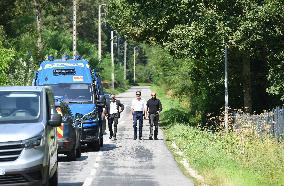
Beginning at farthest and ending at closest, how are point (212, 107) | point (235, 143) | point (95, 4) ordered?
1. point (95, 4)
2. point (212, 107)
3. point (235, 143)

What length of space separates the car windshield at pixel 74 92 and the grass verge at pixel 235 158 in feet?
11.0

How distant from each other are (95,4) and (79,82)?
4277 inches

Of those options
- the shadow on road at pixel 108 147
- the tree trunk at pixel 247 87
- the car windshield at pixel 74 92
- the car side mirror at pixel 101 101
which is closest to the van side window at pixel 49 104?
the car side mirror at pixel 101 101

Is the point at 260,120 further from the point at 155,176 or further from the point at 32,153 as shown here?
A: the point at 32,153

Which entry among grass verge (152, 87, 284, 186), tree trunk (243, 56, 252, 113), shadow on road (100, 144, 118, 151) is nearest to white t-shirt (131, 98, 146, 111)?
grass verge (152, 87, 284, 186)

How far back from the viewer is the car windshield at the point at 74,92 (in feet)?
74.7

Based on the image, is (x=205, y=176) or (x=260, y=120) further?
(x=260, y=120)

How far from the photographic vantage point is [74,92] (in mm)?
22984

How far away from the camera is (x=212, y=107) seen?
37.7 m

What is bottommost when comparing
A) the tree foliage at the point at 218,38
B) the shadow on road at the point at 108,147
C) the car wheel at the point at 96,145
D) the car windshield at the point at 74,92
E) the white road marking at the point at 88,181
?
the shadow on road at the point at 108,147

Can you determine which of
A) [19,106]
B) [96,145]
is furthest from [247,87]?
[19,106]

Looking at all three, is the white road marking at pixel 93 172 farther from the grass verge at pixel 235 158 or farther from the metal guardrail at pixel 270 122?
the metal guardrail at pixel 270 122

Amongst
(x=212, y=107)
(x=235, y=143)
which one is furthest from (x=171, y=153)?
(x=212, y=107)

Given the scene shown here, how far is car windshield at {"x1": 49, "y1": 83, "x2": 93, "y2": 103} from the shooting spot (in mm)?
22781
